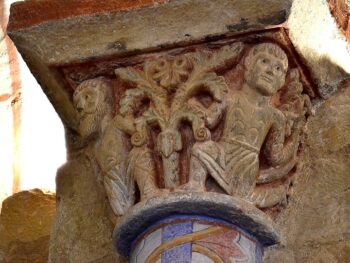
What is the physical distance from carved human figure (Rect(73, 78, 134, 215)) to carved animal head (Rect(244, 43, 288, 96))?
1.03 ft

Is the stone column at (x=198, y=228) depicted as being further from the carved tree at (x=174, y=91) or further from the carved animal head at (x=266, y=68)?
the carved animal head at (x=266, y=68)

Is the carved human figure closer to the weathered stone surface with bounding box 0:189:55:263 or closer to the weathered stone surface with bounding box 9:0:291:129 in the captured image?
the weathered stone surface with bounding box 9:0:291:129

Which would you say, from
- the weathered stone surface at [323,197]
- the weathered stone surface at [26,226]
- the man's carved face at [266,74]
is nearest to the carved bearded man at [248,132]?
the man's carved face at [266,74]

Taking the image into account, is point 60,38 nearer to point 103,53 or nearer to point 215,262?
point 103,53

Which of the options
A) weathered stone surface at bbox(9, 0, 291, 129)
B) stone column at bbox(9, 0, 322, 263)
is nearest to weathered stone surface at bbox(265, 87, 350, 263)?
stone column at bbox(9, 0, 322, 263)

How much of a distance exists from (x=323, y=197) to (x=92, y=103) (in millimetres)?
606

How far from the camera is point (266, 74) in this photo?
333 centimetres

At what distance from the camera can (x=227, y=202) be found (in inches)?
126

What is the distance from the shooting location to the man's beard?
11.3 feet

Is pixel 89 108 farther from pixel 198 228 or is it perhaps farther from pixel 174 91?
pixel 198 228

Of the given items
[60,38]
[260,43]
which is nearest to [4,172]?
[60,38]

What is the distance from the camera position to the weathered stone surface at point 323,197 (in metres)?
3.31

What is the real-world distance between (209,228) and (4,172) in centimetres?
141

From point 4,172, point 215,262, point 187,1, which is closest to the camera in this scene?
point 215,262
